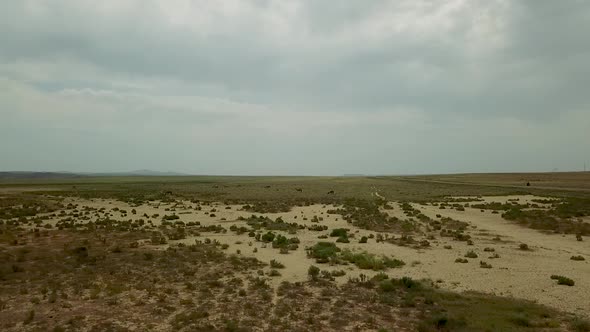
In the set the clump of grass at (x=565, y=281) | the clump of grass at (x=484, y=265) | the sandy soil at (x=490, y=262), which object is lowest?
the sandy soil at (x=490, y=262)

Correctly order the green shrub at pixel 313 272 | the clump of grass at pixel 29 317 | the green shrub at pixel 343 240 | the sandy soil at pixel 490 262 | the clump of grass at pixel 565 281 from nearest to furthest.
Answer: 1. the clump of grass at pixel 29 317
2. the sandy soil at pixel 490 262
3. the clump of grass at pixel 565 281
4. the green shrub at pixel 313 272
5. the green shrub at pixel 343 240

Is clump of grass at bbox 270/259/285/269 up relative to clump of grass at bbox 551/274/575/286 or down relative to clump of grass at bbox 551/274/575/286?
down

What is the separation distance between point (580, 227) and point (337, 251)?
68.2ft

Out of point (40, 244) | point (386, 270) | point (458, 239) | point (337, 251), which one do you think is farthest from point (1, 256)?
point (458, 239)

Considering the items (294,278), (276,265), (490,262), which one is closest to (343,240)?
(276,265)

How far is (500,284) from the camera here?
1452cm

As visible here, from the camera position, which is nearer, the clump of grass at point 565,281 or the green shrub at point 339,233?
the clump of grass at point 565,281

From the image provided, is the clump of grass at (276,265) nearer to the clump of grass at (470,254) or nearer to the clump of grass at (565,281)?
the clump of grass at (470,254)

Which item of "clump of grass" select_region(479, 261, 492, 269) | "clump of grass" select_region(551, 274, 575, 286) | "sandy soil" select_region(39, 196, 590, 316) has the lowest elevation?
"sandy soil" select_region(39, 196, 590, 316)

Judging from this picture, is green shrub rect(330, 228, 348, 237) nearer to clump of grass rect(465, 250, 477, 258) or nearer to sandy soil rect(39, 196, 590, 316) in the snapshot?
sandy soil rect(39, 196, 590, 316)

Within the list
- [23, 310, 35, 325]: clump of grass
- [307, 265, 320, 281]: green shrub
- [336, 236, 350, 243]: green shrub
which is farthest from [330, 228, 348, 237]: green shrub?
[23, 310, 35, 325]: clump of grass

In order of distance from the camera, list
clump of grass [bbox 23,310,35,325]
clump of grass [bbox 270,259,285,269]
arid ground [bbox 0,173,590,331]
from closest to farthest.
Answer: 1. clump of grass [bbox 23,310,35,325]
2. arid ground [bbox 0,173,590,331]
3. clump of grass [bbox 270,259,285,269]

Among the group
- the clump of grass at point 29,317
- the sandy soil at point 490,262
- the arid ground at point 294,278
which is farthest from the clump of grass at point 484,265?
the clump of grass at point 29,317

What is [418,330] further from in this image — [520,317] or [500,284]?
[500,284]
